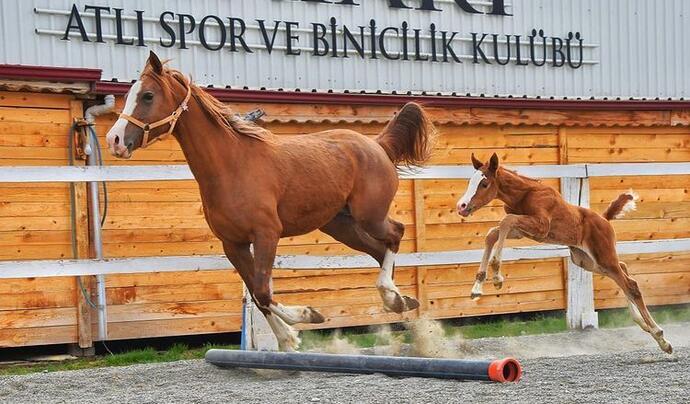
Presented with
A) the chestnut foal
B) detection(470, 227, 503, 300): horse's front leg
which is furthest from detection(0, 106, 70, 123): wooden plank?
detection(470, 227, 503, 300): horse's front leg

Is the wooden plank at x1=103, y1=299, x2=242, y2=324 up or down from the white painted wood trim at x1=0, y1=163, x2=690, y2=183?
down

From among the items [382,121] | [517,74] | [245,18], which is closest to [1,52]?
[245,18]

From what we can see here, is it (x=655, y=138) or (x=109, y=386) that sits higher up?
(x=655, y=138)

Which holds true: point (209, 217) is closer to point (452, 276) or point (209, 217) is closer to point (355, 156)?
point (355, 156)

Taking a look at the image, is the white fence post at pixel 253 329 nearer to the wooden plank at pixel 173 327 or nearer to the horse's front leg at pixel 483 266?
the horse's front leg at pixel 483 266

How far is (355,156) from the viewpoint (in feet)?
26.3

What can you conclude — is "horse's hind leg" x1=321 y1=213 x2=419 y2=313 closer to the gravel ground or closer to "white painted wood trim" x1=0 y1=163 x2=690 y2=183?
the gravel ground

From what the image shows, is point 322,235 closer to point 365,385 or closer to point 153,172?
point 153,172

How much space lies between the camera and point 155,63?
22.5ft

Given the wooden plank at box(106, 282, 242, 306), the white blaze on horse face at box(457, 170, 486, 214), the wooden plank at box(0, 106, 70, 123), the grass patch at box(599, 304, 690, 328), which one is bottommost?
the grass patch at box(599, 304, 690, 328)

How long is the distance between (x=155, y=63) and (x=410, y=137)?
2533 mm

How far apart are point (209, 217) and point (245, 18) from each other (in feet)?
17.5

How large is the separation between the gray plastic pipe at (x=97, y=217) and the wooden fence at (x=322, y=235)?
0.34 feet

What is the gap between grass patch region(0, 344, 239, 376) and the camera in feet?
30.8
